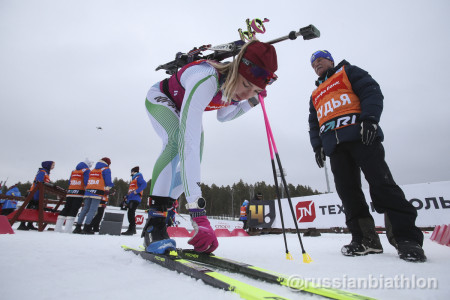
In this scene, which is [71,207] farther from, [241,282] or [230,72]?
[241,282]

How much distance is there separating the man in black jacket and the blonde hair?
3.21ft

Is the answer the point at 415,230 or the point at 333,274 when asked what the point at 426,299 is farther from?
the point at 415,230

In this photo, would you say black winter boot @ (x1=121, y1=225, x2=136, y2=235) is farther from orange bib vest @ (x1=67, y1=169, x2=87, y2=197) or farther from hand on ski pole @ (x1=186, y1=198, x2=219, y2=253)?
hand on ski pole @ (x1=186, y1=198, x2=219, y2=253)

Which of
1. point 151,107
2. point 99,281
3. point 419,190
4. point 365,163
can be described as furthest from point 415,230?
point 419,190

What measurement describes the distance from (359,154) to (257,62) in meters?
1.16

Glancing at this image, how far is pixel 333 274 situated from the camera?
103 centimetres

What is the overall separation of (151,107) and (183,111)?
0.61 m

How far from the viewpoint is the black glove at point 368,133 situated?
1712 millimetres

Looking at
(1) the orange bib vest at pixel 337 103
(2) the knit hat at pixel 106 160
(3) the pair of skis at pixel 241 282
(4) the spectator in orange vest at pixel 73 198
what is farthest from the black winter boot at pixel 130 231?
(1) the orange bib vest at pixel 337 103

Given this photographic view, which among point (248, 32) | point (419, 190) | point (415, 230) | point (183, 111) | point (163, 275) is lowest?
point (163, 275)

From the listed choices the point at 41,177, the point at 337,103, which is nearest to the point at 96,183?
the point at 41,177

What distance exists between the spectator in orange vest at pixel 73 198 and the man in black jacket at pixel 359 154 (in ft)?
19.0

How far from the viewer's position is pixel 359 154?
6.16 ft

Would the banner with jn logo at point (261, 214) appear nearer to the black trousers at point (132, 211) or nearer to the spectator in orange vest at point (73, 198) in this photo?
the black trousers at point (132, 211)
